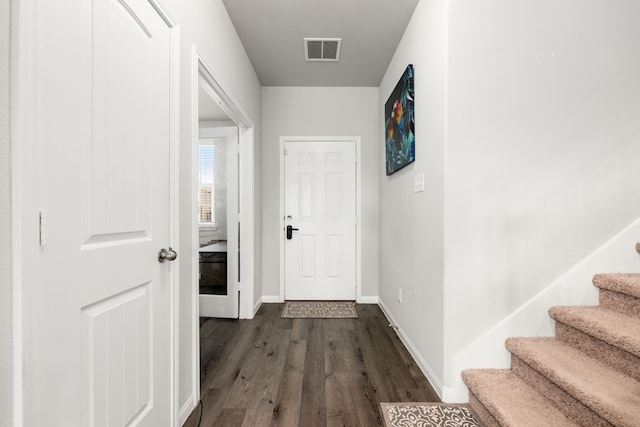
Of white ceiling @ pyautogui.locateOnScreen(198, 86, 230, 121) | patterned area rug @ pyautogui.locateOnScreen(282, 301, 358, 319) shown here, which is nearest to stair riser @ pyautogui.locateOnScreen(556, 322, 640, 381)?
patterned area rug @ pyautogui.locateOnScreen(282, 301, 358, 319)

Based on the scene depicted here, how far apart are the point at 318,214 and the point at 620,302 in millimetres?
2719

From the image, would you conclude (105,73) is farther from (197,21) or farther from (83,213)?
(197,21)

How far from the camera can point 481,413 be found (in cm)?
158

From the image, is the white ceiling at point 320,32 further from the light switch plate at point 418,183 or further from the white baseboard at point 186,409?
the white baseboard at point 186,409

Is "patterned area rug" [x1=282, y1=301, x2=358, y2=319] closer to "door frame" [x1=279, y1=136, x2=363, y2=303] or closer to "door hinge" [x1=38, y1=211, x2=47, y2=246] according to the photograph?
"door frame" [x1=279, y1=136, x2=363, y2=303]

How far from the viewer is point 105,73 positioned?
3.45 feet

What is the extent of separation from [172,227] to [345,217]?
2.51 meters

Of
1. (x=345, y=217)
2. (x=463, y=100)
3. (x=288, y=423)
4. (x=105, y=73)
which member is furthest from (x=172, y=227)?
(x=345, y=217)

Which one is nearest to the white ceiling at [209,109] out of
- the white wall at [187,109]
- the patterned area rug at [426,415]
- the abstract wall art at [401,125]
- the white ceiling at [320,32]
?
the white ceiling at [320,32]

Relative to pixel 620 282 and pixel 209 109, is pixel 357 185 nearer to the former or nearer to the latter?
pixel 209 109

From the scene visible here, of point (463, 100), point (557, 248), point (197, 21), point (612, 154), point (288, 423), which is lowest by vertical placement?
point (288, 423)

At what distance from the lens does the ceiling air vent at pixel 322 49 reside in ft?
9.14

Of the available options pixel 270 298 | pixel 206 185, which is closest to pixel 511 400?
pixel 270 298

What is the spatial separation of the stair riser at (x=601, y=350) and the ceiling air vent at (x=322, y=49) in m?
2.68
